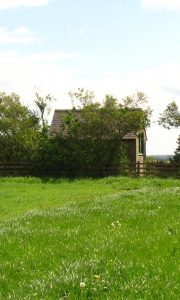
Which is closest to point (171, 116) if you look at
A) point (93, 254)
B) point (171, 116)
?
point (171, 116)

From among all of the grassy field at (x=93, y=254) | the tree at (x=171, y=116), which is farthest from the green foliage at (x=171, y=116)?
the grassy field at (x=93, y=254)

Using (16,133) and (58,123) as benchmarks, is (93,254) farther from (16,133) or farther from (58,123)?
(58,123)

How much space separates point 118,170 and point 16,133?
9.84 metres

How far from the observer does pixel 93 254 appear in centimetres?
826

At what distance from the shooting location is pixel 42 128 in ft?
139

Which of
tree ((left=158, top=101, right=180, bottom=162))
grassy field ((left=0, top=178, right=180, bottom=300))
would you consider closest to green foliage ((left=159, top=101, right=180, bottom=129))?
tree ((left=158, top=101, right=180, bottom=162))

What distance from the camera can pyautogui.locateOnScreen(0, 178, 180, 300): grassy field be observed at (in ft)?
20.8

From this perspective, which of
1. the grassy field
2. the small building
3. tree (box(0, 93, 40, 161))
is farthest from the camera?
the small building

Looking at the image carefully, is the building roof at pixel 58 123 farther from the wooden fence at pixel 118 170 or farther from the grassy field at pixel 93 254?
the grassy field at pixel 93 254

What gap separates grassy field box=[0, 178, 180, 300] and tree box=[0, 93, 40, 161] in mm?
26760

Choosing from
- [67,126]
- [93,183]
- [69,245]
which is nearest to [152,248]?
[69,245]

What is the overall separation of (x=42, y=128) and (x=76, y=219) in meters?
29.7

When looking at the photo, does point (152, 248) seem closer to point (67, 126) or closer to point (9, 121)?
point (67, 126)

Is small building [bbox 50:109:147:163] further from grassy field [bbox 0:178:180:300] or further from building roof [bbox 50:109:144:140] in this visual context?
grassy field [bbox 0:178:180:300]
